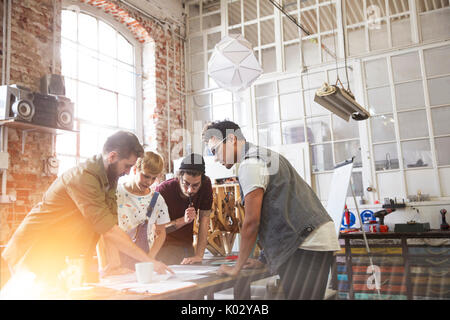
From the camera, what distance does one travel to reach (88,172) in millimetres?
1684

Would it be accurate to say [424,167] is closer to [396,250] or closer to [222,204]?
[396,250]

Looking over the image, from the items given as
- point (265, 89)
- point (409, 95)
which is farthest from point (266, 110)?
point (409, 95)

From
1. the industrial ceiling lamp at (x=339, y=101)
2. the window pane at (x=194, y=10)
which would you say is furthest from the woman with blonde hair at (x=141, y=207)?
the window pane at (x=194, y=10)

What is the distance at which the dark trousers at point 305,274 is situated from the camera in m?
1.68

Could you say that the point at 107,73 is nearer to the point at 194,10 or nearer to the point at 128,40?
the point at 128,40

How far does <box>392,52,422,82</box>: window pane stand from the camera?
5.75 metres

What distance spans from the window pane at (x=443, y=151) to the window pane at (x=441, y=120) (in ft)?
0.34

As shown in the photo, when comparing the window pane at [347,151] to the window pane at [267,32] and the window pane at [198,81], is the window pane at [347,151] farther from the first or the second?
the window pane at [198,81]

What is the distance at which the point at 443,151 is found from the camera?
541cm

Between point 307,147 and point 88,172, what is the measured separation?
486cm

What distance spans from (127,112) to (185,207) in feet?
13.8

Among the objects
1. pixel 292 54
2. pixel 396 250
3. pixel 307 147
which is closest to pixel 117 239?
pixel 396 250

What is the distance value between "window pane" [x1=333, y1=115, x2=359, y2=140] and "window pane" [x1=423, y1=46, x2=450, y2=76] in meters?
1.23

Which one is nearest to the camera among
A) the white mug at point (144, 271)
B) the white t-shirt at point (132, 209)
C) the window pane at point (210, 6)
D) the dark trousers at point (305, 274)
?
the white mug at point (144, 271)
